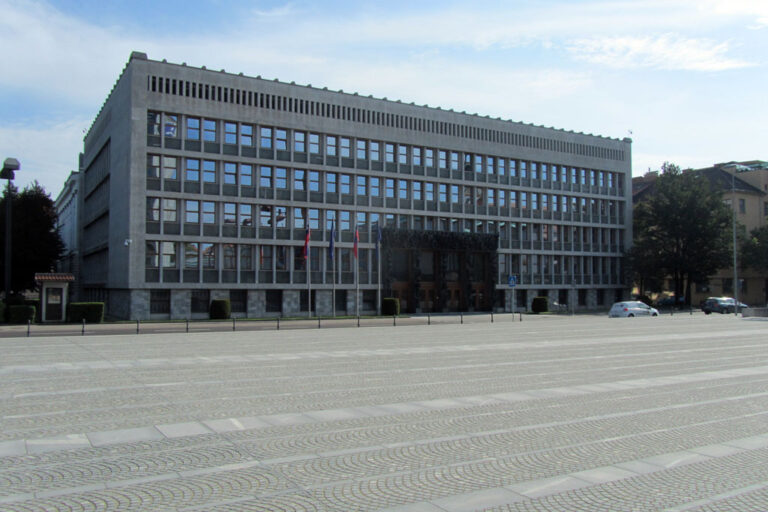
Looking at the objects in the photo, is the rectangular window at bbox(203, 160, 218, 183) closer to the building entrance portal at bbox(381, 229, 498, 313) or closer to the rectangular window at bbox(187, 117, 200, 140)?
the rectangular window at bbox(187, 117, 200, 140)

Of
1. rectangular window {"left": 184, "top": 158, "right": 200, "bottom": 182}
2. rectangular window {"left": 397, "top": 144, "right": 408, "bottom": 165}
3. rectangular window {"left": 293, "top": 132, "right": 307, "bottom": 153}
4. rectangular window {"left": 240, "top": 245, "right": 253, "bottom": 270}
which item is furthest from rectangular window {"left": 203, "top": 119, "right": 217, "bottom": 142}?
rectangular window {"left": 397, "top": 144, "right": 408, "bottom": 165}

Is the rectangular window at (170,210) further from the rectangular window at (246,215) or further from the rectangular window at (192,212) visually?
the rectangular window at (246,215)

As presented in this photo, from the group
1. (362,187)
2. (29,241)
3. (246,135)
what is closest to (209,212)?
(246,135)

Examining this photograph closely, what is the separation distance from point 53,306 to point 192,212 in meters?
12.9

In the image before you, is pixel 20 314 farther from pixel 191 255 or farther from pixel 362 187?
pixel 362 187

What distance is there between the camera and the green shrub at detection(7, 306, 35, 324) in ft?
126

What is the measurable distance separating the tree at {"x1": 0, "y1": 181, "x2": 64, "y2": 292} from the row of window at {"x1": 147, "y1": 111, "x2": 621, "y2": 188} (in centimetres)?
2122

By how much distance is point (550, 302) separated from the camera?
226 ft

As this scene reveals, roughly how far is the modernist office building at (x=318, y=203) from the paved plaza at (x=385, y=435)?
30123mm

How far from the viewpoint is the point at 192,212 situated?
49500mm

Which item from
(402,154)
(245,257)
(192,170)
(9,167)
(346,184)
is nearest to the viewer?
(9,167)

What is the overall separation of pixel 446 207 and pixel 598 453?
5471 cm

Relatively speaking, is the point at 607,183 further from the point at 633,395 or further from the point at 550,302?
the point at 633,395

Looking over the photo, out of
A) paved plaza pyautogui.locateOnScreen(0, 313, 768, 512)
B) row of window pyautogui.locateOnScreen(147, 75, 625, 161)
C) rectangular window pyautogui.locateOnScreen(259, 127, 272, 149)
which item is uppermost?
row of window pyautogui.locateOnScreen(147, 75, 625, 161)
